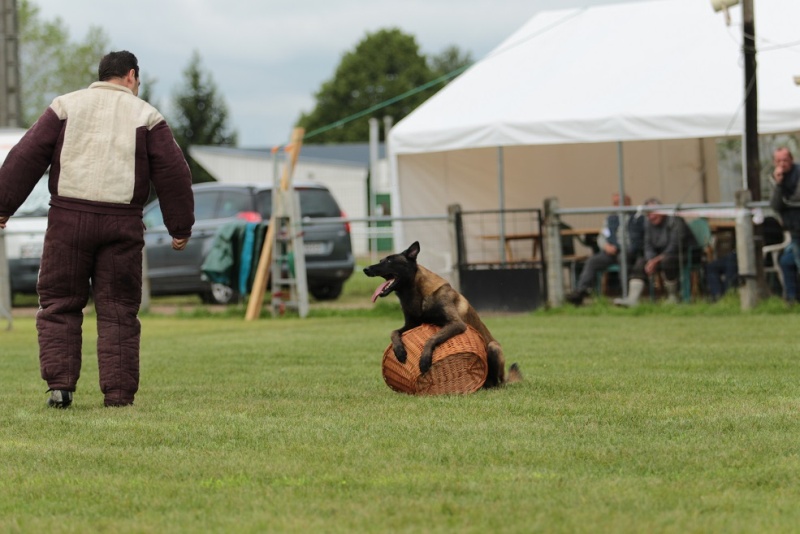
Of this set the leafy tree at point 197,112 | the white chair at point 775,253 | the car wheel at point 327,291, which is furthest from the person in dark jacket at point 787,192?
the leafy tree at point 197,112

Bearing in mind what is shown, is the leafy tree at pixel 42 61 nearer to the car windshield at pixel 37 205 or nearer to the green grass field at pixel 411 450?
the car windshield at pixel 37 205

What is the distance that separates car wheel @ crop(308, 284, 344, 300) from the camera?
2002 centimetres

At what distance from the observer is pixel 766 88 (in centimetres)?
1708

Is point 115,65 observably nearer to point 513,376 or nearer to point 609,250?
point 513,376

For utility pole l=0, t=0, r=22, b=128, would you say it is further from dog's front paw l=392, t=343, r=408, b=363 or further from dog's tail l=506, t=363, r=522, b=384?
dog's front paw l=392, t=343, r=408, b=363

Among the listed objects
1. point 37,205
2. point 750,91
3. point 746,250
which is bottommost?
point 746,250

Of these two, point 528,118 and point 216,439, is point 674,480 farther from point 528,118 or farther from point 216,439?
point 528,118

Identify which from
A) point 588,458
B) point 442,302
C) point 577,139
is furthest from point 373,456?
point 577,139

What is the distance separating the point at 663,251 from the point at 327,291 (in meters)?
6.01

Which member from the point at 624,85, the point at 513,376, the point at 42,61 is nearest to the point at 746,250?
the point at 624,85

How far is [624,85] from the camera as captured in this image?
18000 millimetres

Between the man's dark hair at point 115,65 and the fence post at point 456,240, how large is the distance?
9.46m

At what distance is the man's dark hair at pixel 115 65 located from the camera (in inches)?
285

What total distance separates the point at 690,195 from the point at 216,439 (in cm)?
1658
